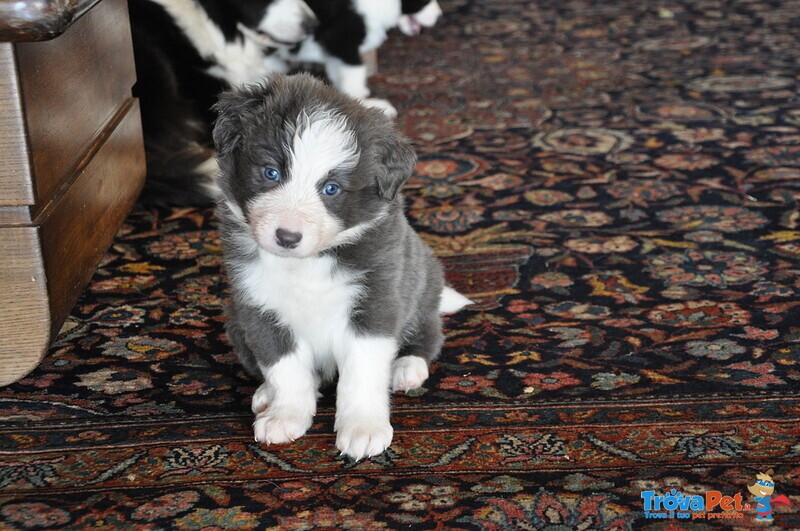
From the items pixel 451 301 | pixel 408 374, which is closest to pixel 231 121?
pixel 408 374

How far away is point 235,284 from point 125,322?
0.66m

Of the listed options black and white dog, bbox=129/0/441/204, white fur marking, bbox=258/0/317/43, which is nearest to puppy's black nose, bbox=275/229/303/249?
black and white dog, bbox=129/0/441/204

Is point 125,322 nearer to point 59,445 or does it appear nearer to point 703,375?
point 59,445

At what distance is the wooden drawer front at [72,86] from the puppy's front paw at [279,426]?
67 centimetres

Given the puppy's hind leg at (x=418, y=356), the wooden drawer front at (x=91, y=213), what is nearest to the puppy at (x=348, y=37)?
the wooden drawer front at (x=91, y=213)

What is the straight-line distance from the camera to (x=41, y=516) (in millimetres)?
1649

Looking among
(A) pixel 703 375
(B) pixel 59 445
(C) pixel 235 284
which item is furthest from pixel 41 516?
(A) pixel 703 375

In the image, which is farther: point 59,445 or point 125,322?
point 125,322

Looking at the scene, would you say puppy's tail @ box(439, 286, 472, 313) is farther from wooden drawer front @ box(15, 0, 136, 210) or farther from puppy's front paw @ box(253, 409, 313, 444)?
wooden drawer front @ box(15, 0, 136, 210)

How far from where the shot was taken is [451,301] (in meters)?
2.49

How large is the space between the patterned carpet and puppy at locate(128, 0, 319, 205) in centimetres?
24

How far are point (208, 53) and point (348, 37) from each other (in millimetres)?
682

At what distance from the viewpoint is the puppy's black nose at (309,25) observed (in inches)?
153

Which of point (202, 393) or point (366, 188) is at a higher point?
point (366, 188)
